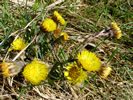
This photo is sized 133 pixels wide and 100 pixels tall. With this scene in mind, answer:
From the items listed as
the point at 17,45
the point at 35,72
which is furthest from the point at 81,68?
the point at 17,45

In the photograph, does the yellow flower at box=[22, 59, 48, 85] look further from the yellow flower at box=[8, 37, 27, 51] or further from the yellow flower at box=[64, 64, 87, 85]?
the yellow flower at box=[8, 37, 27, 51]

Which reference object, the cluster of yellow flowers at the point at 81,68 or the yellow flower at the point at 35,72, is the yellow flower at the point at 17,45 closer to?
the yellow flower at the point at 35,72

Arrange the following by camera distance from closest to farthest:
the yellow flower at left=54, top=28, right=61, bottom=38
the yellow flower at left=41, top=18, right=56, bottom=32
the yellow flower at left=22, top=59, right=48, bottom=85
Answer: the yellow flower at left=22, top=59, right=48, bottom=85 < the yellow flower at left=41, top=18, right=56, bottom=32 < the yellow flower at left=54, top=28, right=61, bottom=38

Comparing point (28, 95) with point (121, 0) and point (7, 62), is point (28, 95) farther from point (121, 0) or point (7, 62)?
point (121, 0)

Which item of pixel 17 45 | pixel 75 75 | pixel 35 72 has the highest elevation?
pixel 17 45

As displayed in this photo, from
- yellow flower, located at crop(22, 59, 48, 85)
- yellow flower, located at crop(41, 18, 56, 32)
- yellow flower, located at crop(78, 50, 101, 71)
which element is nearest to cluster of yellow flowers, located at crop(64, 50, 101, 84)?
yellow flower, located at crop(78, 50, 101, 71)

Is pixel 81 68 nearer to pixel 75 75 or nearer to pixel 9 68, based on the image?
pixel 75 75
